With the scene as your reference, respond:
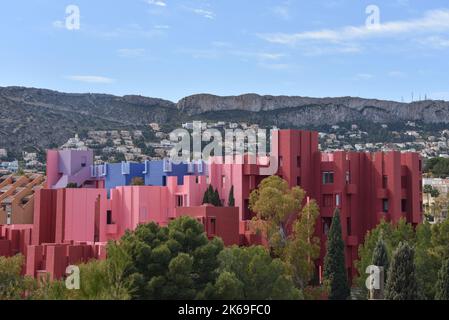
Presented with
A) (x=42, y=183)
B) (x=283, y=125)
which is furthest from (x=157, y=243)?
(x=283, y=125)

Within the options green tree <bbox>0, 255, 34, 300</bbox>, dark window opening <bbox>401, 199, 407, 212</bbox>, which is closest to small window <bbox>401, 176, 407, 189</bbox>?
dark window opening <bbox>401, 199, 407, 212</bbox>

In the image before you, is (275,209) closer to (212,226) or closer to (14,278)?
(212,226)

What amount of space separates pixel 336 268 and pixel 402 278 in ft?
25.1

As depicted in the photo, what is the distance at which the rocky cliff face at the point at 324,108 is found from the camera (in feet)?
456

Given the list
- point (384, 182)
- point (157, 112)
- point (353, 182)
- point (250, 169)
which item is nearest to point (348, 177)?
point (353, 182)

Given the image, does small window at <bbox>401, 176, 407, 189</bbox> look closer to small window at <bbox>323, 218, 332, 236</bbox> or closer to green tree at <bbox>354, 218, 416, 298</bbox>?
small window at <bbox>323, 218, 332, 236</bbox>

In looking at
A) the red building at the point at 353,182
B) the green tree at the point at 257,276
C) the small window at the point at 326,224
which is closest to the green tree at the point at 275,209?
the red building at the point at 353,182

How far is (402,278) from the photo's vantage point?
3148 cm

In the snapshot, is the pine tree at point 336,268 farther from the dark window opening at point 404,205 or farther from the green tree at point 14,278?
the green tree at point 14,278

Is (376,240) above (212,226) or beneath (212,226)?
beneath

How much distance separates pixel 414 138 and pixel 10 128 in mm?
76243

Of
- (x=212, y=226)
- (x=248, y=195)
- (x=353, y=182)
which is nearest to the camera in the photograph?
(x=212, y=226)

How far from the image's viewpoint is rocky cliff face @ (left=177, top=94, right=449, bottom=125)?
456 feet

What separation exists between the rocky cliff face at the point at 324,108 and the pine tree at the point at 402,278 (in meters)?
107
